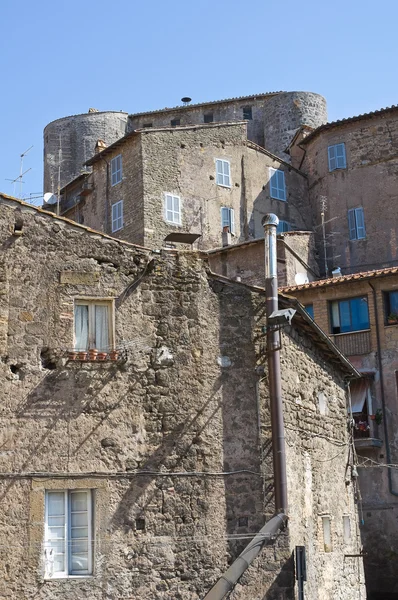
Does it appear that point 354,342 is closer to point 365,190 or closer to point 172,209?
point 172,209

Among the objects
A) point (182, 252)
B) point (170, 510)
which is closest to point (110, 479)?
point (170, 510)

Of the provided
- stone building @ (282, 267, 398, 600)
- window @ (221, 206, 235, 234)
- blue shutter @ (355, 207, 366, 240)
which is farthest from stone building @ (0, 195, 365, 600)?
blue shutter @ (355, 207, 366, 240)

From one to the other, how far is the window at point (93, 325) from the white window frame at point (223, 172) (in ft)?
73.6

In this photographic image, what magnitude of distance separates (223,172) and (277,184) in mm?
3416

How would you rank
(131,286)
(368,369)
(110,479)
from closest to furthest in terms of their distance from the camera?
(110,479) < (131,286) < (368,369)

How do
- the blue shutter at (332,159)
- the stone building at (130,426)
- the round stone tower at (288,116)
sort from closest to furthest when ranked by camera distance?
the stone building at (130,426)
the blue shutter at (332,159)
the round stone tower at (288,116)

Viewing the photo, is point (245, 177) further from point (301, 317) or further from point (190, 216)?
point (301, 317)

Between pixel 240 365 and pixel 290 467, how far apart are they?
2.05m

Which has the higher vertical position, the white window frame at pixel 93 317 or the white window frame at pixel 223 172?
the white window frame at pixel 223 172

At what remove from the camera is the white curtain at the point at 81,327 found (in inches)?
586

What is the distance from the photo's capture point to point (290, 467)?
15.8 meters

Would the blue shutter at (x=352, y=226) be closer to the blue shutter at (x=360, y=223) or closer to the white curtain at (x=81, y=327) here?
the blue shutter at (x=360, y=223)

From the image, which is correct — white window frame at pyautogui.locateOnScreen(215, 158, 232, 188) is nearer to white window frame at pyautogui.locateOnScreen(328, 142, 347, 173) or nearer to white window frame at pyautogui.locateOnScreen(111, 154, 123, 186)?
white window frame at pyautogui.locateOnScreen(111, 154, 123, 186)

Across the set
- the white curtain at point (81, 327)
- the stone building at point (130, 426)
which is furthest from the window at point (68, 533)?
the white curtain at point (81, 327)
